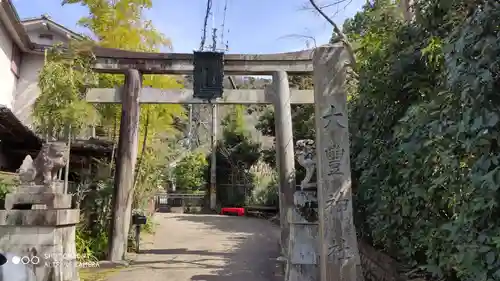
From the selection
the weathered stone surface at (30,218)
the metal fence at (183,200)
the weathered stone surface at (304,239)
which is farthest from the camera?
the metal fence at (183,200)

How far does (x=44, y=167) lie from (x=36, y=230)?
1046mm

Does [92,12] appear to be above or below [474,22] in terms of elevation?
above

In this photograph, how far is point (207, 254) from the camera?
33.5ft

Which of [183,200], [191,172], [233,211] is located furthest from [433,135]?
[191,172]

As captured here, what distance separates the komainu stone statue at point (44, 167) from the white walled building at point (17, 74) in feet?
13.3

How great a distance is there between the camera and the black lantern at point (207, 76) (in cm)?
988

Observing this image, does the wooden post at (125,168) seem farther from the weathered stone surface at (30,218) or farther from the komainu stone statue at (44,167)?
the weathered stone surface at (30,218)

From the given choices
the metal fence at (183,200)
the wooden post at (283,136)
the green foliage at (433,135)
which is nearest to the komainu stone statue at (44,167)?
the green foliage at (433,135)

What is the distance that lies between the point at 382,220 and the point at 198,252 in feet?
21.8

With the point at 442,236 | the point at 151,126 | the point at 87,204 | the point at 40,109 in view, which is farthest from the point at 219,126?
the point at 442,236

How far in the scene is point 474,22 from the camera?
252cm

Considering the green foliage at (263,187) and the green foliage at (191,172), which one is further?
the green foliage at (191,172)

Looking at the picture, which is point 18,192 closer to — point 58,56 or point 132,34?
point 58,56

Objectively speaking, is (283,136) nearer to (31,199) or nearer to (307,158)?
(307,158)
